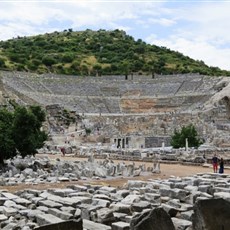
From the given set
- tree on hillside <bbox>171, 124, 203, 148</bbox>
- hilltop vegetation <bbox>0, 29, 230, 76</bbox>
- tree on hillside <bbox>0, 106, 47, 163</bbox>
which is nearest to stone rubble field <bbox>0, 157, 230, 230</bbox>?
tree on hillside <bbox>0, 106, 47, 163</bbox>

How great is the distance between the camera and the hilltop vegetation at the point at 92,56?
318 ft

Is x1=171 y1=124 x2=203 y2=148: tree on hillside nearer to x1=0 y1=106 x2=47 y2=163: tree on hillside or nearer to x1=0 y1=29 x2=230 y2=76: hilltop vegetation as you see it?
x1=0 y1=106 x2=47 y2=163: tree on hillside

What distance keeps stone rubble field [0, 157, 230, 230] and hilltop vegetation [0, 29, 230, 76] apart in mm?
71867

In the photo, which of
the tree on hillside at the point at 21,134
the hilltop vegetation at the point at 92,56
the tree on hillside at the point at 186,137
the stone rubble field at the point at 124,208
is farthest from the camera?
the hilltop vegetation at the point at 92,56

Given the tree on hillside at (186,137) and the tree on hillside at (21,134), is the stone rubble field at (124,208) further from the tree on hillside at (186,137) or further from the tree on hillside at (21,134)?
the tree on hillside at (186,137)

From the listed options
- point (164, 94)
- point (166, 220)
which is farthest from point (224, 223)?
point (164, 94)

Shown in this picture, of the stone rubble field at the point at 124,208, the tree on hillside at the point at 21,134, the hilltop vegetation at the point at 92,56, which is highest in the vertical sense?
the hilltop vegetation at the point at 92,56

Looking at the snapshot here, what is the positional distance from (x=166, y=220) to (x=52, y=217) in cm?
387

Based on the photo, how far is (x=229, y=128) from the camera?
57.6 metres

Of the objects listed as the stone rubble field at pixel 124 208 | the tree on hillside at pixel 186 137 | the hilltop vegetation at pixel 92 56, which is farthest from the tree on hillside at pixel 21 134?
the hilltop vegetation at pixel 92 56

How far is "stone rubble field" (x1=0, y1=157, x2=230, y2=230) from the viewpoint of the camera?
8.77 meters

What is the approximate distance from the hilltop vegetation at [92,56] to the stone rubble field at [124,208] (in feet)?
236

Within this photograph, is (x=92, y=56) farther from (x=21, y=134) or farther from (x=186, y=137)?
(x=21, y=134)

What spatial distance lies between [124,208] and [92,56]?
100m
